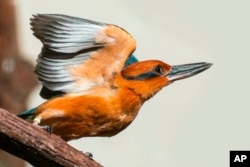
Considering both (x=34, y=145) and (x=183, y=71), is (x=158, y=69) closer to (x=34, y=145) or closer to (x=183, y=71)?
(x=183, y=71)

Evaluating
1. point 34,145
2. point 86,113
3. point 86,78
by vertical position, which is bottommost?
point 34,145

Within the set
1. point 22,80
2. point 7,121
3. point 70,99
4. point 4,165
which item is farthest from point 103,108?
point 22,80

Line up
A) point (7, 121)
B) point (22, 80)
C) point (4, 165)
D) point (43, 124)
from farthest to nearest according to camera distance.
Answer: point (22, 80)
point (4, 165)
point (43, 124)
point (7, 121)

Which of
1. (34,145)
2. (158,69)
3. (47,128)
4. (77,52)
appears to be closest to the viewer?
(34,145)

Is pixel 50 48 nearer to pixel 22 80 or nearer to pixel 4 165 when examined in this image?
pixel 4 165

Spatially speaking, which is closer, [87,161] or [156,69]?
[87,161]

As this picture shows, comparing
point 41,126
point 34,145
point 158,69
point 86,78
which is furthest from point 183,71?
point 34,145
